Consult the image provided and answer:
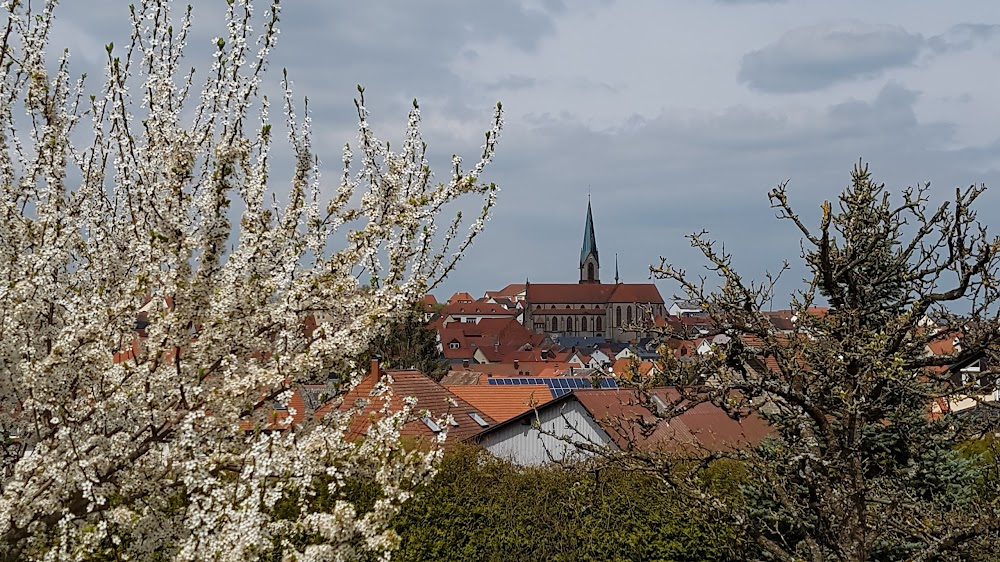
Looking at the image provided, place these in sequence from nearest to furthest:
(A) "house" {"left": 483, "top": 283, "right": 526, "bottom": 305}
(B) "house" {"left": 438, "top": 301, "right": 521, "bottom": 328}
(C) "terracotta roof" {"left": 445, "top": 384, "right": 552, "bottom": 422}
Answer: (C) "terracotta roof" {"left": 445, "top": 384, "right": 552, "bottom": 422} → (B) "house" {"left": 438, "top": 301, "right": 521, "bottom": 328} → (A) "house" {"left": 483, "top": 283, "right": 526, "bottom": 305}

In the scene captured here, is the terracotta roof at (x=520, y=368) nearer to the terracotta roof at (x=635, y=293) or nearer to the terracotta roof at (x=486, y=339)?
the terracotta roof at (x=486, y=339)

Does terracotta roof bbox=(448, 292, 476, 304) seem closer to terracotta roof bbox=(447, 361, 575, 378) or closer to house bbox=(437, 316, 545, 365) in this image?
house bbox=(437, 316, 545, 365)

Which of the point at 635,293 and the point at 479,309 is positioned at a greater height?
the point at 635,293

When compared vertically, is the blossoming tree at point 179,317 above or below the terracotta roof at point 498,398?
above

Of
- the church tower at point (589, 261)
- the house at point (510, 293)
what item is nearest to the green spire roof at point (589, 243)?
the church tower at point (589, 261)

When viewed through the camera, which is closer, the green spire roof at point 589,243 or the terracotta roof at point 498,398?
the terracotta roof at point 498,398

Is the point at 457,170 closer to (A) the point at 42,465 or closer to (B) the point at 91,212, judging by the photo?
(B) the point at 91,212

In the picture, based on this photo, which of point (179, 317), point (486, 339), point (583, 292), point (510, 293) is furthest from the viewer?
point (510, 293)

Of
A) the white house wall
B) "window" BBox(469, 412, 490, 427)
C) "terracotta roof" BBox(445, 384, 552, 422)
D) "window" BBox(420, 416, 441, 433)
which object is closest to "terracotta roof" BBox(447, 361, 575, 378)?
"terracotta roof" BBox(445, 384, 552, 422)

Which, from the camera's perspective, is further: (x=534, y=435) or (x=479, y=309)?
(x=479, y=309)

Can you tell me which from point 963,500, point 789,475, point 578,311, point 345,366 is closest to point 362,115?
point 345,366

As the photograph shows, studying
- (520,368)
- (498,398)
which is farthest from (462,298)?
(498,398)

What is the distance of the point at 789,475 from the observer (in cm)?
551

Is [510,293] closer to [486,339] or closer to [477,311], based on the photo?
[477,311]
